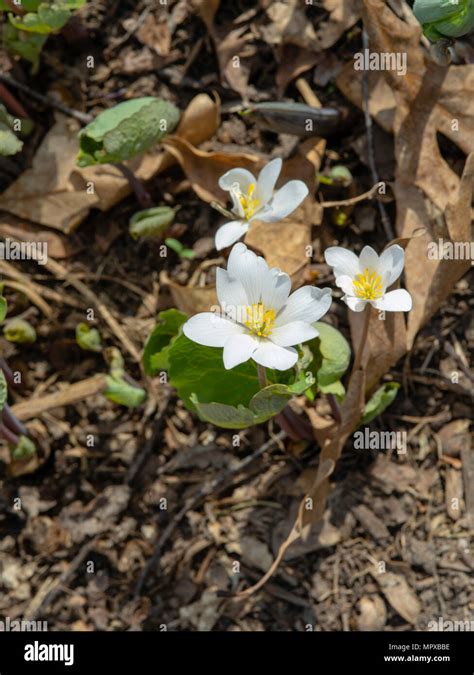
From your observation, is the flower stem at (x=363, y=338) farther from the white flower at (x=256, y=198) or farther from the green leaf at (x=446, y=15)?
the green leaf at (x=446, y=15)

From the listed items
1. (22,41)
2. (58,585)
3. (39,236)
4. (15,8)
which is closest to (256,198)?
(39,236)

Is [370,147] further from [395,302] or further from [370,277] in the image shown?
[395,302]

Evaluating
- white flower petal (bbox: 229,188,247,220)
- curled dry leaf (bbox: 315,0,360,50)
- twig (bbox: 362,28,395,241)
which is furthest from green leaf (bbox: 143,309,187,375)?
curled dry leaf (bbox: 315,0,360,50)

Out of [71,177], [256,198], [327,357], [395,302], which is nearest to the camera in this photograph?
[395,302]

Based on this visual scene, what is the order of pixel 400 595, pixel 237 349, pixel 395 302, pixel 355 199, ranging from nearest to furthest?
1. pixel 237 349
2. pixel 395 302
3. pixel 400 595
4. pixel 355 199

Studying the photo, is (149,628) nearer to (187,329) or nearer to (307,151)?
(187,329)
